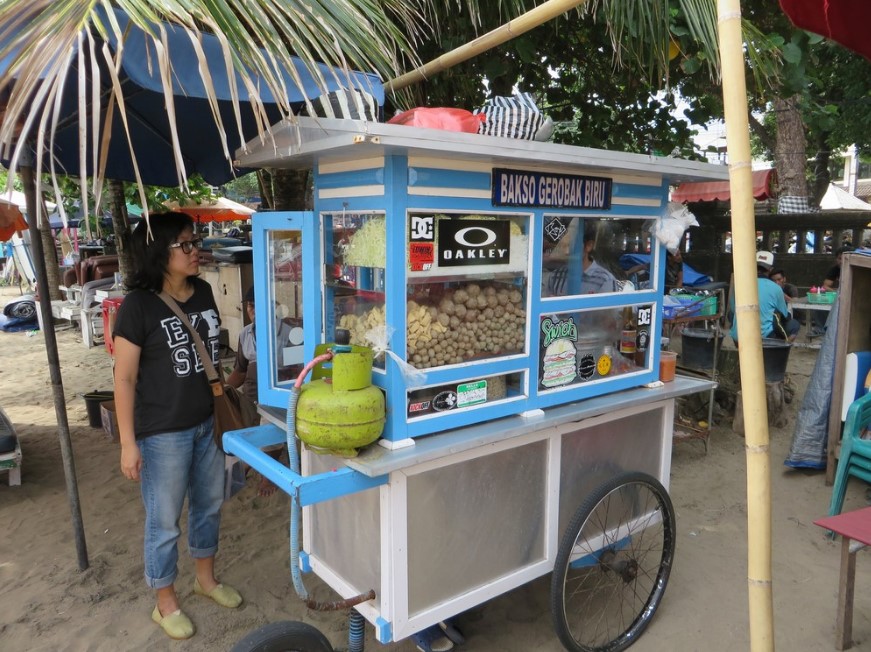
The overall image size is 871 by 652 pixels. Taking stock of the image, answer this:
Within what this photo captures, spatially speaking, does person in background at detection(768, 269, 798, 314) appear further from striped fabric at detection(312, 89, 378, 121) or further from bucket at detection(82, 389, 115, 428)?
bucket at detection(82, 389, 115, 428)

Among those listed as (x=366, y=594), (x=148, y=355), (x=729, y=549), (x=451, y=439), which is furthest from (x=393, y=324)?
(x=729, y=549)

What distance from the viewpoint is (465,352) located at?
2342 millimetres

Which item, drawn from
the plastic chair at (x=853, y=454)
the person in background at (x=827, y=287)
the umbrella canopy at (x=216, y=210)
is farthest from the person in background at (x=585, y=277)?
the umbrella canopy at (x=216, y=210)

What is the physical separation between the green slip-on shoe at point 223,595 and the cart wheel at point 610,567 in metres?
1.59

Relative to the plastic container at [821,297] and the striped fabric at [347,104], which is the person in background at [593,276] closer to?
the striped fabric at [347,104]

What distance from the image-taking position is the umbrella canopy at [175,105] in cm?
203

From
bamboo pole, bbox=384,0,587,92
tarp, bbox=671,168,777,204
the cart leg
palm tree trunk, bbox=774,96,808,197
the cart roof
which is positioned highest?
palm tree trunk, bbox=774,96,808,197

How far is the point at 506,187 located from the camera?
89.0 inches

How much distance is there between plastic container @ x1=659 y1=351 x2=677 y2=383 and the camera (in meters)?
2.97

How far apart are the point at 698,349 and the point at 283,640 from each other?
474 cm

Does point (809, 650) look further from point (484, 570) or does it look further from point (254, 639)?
point (254, 639)

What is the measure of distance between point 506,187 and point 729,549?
2733mm

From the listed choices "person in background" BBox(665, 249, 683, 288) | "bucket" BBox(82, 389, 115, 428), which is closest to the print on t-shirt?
"bucket" BBox(82, 389, 115, 428)

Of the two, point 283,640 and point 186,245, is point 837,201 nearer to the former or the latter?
point 186,245
